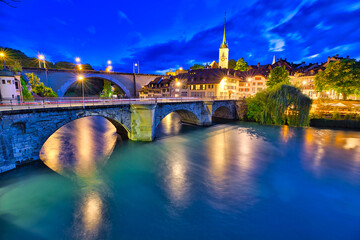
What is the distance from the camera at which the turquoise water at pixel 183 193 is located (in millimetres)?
10531

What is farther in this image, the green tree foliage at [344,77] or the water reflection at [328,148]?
the green tree foliage at [344,77]

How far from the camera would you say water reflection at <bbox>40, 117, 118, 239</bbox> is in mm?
10891

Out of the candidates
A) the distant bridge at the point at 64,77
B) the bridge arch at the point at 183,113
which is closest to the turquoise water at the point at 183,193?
the bridge arch at the point at 183,113

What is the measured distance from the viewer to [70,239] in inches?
382

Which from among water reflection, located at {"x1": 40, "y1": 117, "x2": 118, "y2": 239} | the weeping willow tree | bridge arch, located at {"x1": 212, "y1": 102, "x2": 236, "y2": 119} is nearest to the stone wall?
water reflection, located at {"x1": 40, "y1": 117, "x2": 118, "y2": 239}

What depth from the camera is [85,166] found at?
1889 centimetres

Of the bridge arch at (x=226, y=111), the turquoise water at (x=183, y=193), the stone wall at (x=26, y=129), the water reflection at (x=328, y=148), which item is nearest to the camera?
the turquoise water at (x=183, y=193)

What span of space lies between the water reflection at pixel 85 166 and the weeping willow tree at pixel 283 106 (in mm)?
34607

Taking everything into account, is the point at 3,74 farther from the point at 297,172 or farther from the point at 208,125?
the point at 297,172

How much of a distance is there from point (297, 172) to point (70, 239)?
20.9m

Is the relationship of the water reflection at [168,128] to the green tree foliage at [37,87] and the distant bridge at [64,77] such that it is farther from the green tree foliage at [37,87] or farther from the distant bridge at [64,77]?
the green tree foliage at [37,87]

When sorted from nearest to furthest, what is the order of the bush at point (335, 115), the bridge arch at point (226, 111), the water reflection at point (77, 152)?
the water reflection at point (77, 152) → the bush at point (335, 115) → the bridge arch at point (226, 111)

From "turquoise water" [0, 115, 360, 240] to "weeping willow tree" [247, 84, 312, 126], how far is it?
1316 cm

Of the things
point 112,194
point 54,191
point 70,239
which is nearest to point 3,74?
point 54,191
